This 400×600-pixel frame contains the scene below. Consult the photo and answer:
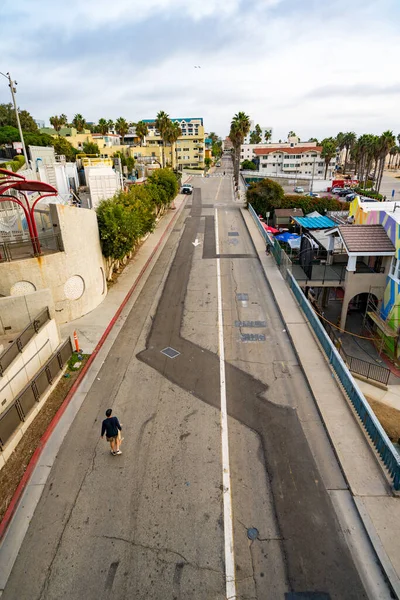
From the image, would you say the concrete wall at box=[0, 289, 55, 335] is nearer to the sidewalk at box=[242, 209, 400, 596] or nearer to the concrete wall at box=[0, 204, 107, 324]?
the concrete wall at box=[0, 204, 107, 324]

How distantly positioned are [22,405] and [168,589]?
6.86 m

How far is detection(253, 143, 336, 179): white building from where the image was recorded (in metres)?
110

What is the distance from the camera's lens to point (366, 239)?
2206 cm

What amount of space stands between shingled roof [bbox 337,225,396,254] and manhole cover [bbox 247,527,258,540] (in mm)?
18109

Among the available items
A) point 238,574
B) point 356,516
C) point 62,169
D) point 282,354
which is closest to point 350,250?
point 282,354

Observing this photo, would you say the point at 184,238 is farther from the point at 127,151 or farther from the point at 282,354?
the point at 127,151

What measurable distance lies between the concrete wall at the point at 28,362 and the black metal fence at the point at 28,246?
4039 mm

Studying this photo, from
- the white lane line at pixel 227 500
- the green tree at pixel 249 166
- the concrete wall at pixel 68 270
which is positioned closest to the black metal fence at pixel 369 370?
the white lane line at pixel 227 500

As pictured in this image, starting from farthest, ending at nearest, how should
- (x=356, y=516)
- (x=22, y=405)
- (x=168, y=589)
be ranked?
1. (x=22, y=405)
2. (x=356, y=516)
3. (x=168, y=589)

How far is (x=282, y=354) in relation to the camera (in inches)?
592

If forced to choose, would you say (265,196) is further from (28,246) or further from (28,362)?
(28,362)

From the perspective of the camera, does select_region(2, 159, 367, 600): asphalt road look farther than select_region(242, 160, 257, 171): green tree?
No

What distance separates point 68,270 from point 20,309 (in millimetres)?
3979

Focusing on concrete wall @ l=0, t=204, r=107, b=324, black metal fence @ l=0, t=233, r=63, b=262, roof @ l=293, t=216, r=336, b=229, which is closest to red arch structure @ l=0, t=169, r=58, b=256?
black metal fence @ l=0, t=233, r=63, b=262
